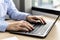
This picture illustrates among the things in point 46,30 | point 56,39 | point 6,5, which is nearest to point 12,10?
point 6,5

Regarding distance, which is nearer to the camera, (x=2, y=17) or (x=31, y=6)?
(x=2, y=17)

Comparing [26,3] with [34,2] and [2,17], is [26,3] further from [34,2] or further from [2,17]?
[2,17]

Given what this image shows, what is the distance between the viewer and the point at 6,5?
5.09ft

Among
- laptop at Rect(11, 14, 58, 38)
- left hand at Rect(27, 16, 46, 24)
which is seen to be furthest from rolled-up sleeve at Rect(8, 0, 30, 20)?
laptop at Rect(11, 14, 58, 38)

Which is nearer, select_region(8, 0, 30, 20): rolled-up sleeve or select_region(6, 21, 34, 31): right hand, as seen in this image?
select_region(6, 21, 34, 31): right hand

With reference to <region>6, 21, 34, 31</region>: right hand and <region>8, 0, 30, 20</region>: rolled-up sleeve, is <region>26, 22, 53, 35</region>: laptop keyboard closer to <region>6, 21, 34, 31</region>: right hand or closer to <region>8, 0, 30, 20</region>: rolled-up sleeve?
<region>6, 21, 34, 31</region>: right hand

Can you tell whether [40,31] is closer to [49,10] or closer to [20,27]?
[20,27]

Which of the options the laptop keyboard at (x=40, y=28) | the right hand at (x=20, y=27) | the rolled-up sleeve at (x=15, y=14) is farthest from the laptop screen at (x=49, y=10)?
the right hand at (x=20, y=27)

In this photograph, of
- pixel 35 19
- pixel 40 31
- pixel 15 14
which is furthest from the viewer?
pixel 15 14

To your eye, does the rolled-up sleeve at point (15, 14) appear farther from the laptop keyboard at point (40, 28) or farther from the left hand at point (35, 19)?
the laptop keyboard at point (40, 28)

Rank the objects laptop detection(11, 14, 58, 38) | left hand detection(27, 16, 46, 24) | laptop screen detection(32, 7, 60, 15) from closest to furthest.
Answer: laptop detection(11, 14, 58, 38) < left hand detection(27, 16, 46, 24) < laptop screen detection(32, 7, 60, 15)

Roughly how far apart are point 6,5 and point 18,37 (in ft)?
1.81

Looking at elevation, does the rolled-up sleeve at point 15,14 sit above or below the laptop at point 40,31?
above

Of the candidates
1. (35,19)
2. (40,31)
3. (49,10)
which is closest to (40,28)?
(40,31)
